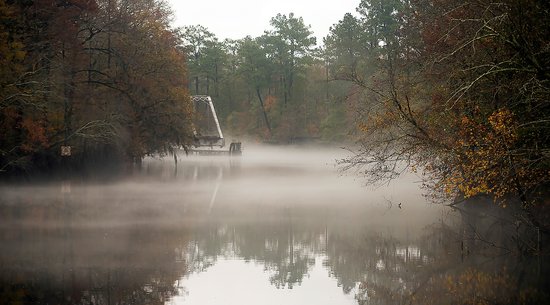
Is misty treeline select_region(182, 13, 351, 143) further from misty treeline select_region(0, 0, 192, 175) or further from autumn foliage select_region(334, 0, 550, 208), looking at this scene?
autumn foliage select_region(334, 0, 550, 208)

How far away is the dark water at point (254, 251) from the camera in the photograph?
39.8ft

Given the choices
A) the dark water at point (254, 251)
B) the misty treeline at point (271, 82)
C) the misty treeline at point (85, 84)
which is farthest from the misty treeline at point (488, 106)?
the misty treeline at point (271, 82)

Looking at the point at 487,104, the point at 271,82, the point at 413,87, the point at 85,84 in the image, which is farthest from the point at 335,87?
the point at 487,104

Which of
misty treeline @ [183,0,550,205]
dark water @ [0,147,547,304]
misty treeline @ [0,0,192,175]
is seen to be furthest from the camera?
misty treeline @ [0,0,192,175]

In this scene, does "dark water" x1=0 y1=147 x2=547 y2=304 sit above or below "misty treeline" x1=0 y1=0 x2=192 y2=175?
below

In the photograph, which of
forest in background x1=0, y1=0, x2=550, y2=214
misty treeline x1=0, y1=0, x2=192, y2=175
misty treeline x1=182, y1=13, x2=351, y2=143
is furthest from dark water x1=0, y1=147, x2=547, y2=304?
misty treeline x1=182, y1=13, x2=351, y2=143

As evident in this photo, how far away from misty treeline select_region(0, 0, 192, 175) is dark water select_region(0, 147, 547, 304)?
3332 millimetres

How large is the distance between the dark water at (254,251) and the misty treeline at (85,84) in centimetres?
333

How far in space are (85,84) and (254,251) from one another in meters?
22.0

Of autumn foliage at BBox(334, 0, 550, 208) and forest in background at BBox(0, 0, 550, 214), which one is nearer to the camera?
autumn foliage at BBox(334, 0, 550, 208)

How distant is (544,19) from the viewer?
13.0 meters

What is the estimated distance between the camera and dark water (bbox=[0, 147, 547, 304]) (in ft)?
39.8

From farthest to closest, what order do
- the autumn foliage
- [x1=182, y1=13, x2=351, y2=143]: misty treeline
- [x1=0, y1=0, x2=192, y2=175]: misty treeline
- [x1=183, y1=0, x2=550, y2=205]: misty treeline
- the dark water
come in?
[x1=182, y1=13, x2=351, y2=143]: misty treeline → [x1=0, y1=0, x2=192, y2=175]: misty treeline → [x1=183, y1=0, x2=550, y2=205]: misty treeline → the autumn foliage → the dark water

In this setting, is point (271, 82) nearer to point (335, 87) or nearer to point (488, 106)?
point (335, 87)
